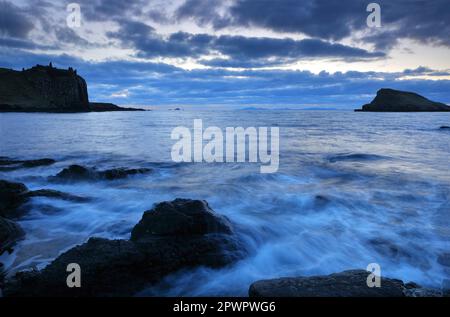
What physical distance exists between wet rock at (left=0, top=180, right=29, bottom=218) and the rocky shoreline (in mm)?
1744

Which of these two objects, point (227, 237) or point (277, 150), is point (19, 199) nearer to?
point (227, 237)

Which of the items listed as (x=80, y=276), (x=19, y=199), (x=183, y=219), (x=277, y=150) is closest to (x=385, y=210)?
(x=183, y=219)

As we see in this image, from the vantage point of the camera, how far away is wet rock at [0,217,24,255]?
580 centimetres

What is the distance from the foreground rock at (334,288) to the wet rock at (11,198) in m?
6.74

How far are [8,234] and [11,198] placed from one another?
265 cm

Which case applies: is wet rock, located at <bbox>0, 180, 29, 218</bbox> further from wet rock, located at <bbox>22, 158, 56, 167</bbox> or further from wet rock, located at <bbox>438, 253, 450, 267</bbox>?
wet rock, located at <bbox>438, 253, 450, 267</bbox>

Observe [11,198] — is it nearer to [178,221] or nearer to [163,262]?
[178,221]

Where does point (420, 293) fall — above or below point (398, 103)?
below

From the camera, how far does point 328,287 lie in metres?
3.90

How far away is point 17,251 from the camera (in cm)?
570

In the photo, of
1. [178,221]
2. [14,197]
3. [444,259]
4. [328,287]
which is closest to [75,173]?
[14,197]

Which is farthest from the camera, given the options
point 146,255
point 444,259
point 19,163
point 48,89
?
point 48,89

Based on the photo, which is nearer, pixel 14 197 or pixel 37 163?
pixel 14 197

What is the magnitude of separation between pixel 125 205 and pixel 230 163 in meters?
7.98
